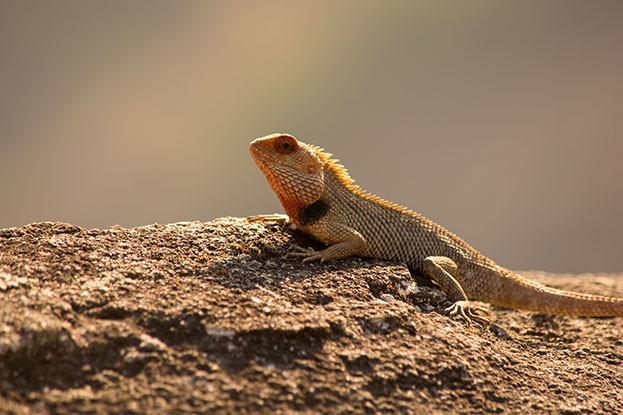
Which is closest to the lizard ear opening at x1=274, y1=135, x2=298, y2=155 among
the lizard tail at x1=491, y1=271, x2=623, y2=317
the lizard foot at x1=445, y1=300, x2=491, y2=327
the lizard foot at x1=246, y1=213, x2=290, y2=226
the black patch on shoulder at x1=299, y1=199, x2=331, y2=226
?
the black patch on shoulder at x1=299, y1=199, x2=331, y2=226

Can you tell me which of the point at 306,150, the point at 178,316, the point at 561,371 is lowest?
the point at 561,371

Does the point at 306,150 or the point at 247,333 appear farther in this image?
the point at 306,150

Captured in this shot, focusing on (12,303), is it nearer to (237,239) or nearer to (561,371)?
(237,239)

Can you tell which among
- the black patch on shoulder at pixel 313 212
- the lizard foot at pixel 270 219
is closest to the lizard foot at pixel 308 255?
the black patch on shoulder at pixel 313 212

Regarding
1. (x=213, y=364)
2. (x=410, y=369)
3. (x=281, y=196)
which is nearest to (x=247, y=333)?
(x=213, y=364)

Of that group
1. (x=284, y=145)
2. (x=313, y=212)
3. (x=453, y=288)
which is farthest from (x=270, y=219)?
(x=453, y=288)

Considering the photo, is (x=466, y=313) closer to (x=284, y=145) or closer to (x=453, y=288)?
(x=453, y=288)

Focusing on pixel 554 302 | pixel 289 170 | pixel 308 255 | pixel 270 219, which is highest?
pixel 289 170
